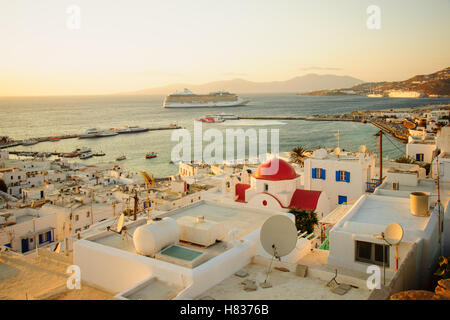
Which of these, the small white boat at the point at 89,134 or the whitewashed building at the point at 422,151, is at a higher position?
the whitewashed building at the point at 422,151

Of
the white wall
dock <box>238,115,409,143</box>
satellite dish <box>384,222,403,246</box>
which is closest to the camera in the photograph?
satellite dish <box>384,222,403,246</box>

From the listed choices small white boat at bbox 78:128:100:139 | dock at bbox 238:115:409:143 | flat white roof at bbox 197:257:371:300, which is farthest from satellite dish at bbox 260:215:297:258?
small white boat at bbox 78:128:100:139

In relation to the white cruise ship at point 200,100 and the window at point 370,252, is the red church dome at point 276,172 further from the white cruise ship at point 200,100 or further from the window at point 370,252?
the white cruise ship at point 200,100

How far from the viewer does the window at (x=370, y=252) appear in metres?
6.90

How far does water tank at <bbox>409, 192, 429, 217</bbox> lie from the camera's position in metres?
8.19

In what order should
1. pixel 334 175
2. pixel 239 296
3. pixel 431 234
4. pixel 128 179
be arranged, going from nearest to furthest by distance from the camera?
pixel 239 296 → pixel 431 234 → pixel 334 175 → pixel 128 179

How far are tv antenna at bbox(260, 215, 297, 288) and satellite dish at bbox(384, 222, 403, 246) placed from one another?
63.4 inches

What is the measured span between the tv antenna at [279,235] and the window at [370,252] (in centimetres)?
183

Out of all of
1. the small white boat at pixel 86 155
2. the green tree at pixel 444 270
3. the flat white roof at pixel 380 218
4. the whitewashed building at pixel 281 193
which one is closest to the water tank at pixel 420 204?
the flat white roof at pixel 380 218

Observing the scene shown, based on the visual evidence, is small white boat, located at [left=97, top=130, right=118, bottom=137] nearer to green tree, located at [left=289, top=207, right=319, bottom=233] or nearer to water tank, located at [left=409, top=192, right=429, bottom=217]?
green tree, located at [left=289, top=207, right=319, bottom=233]

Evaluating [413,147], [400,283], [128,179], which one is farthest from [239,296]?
[128,179]

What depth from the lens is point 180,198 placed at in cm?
2055

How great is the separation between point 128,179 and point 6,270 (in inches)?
856
